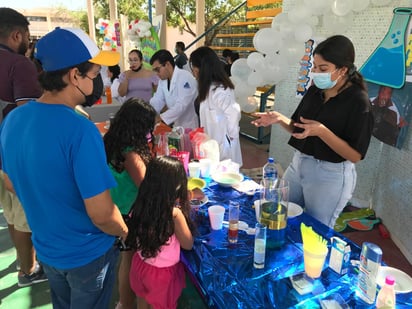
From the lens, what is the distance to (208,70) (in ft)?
9.55

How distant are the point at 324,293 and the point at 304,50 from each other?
3.33m

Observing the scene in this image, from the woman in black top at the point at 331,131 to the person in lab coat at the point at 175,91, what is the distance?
172cm

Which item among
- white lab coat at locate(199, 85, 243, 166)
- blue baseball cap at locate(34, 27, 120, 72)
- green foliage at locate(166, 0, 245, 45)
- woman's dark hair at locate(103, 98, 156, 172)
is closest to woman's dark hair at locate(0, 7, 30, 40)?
woman's dark hair at locate(103, 98, 156, 172)

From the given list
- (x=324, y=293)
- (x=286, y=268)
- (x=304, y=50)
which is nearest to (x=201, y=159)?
(x=286, y=268)

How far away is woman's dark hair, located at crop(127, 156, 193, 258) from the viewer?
1.37 meters

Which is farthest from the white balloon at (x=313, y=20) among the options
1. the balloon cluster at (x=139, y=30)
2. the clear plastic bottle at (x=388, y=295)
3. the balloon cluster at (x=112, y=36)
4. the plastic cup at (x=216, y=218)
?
the balloon cluster at (x=112, y=36)

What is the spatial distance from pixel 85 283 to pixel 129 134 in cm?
80

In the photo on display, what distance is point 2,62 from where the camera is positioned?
183 centimetres

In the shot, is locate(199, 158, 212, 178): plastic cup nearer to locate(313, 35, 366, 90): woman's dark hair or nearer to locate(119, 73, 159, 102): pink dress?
locate(313, 35, 366, 90): woman's dark hair

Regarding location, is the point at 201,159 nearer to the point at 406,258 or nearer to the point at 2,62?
the point at 2,62

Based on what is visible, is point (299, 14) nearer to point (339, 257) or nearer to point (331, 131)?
point (331, 131)

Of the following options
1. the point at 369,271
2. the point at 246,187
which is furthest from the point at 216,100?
the point at 369,271

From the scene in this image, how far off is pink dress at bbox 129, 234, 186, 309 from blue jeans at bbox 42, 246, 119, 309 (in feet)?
0.56

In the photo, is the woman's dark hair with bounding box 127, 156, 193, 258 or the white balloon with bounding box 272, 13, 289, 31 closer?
the woman's dark hair with bounding box 127, 156, 193, 258
